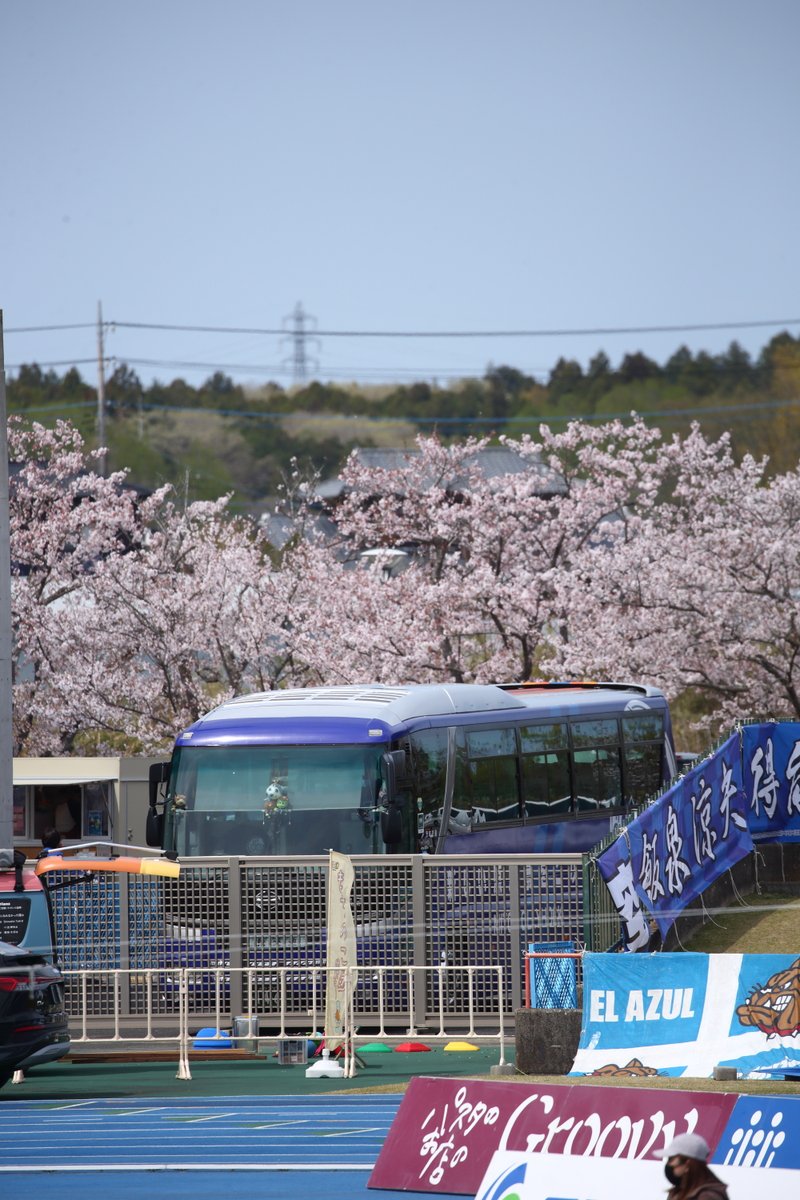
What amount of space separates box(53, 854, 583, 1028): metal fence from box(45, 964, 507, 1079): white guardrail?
32mm

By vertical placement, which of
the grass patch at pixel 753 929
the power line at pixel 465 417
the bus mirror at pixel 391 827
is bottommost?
the grass patch at pixel 753 929

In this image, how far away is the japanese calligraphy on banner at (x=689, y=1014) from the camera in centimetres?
1442

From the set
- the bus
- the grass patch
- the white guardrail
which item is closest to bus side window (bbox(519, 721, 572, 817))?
the bus

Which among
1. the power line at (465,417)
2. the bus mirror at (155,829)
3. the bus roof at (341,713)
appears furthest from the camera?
the power line at (465,417)

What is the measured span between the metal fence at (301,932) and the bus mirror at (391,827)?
0.97 meters

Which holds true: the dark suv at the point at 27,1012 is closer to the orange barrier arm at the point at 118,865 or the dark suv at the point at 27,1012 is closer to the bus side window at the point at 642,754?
the orange barrier arm at the point at 118,865

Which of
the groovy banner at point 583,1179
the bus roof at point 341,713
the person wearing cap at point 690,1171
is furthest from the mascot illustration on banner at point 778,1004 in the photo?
the bus roof at point 341,713

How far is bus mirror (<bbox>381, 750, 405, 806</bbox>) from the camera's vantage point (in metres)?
20.7

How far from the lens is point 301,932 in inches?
767

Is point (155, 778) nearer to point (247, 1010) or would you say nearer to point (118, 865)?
point (247, 1010)

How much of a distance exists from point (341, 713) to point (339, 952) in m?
5.07

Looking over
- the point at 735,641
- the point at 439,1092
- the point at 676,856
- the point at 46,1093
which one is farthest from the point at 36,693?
the point at 439,1092

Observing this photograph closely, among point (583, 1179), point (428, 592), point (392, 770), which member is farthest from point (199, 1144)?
point (428, 592)

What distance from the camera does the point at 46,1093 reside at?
1562 centimetres
